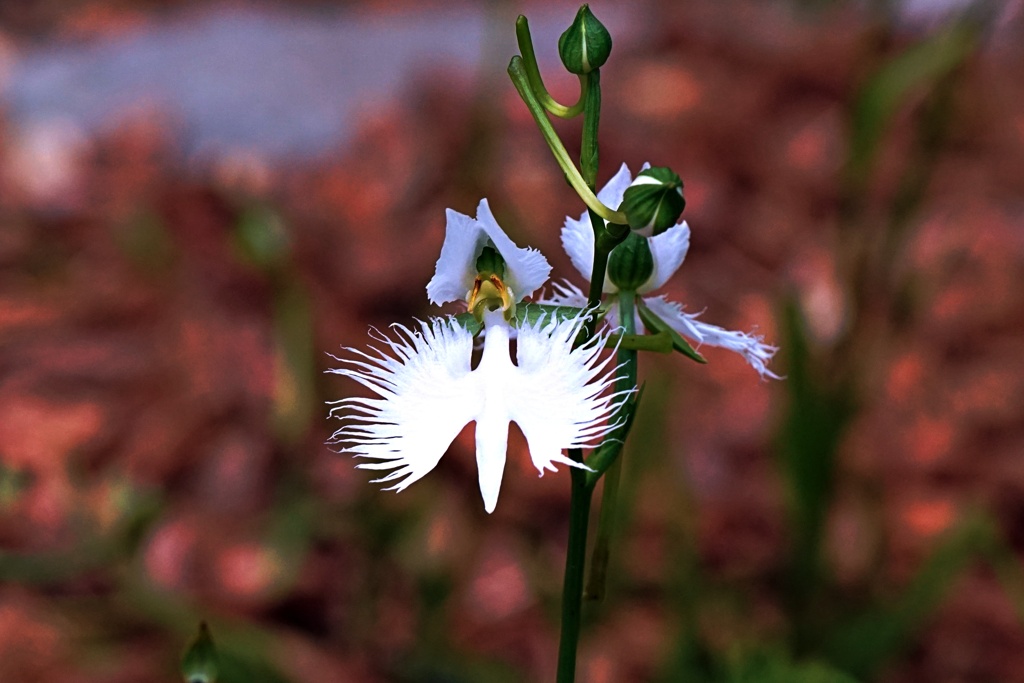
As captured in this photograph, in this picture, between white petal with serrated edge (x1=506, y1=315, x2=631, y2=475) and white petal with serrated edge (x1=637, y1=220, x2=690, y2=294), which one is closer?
white petal with serrated edge (x1=506, y1=315, x2=631, y2=475)

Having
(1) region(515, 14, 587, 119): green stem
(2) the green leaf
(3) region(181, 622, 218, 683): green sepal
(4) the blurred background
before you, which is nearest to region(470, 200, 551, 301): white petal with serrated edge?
(1) region(515, 14, 587, 119): green stem

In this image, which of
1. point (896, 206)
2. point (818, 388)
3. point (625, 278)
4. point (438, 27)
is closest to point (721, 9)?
point (438, 27)

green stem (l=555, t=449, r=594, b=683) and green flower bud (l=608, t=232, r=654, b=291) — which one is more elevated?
green flower bud (l=608, t=232, r=654, b=291)

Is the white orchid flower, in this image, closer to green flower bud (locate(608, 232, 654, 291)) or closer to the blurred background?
green flower bud (locate(608, 232, 654, 291))

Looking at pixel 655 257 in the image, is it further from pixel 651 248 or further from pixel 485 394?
pixel 485 394

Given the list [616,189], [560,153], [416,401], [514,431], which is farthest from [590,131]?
[514,431]

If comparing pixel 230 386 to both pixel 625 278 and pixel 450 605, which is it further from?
pixel 625 278
